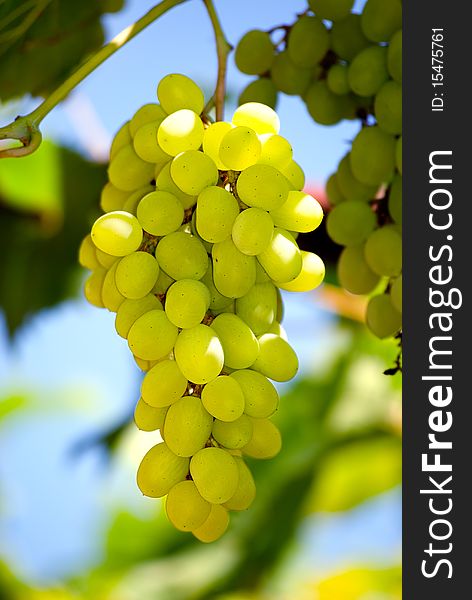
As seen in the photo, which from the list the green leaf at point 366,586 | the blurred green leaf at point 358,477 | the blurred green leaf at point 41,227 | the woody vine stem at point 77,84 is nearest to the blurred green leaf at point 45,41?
the woody vine stem at point 77,84

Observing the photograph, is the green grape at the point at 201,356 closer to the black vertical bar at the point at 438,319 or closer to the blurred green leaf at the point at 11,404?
the black vertical bar at the point at 438,319

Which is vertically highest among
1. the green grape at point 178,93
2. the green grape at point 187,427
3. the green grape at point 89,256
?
the green grape at point 178,93

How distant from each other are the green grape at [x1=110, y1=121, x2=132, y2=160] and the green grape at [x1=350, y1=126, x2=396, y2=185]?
16 centimetres

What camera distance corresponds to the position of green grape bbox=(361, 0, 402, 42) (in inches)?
22.1

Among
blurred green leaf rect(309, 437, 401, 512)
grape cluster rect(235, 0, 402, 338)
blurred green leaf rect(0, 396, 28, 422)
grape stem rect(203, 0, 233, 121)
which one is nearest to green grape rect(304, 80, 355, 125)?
grape cluster rect(235, 0, 402, 338)

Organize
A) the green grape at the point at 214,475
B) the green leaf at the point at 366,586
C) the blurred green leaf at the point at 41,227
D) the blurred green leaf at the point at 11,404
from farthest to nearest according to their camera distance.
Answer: the blurred green leaf at the point at 11,404 < the green leaf at the point at 366,586 < the blurred green leaf at the point at 41,227 < the green grape at the point at 214,475

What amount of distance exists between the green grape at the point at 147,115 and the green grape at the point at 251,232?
0.31 feet

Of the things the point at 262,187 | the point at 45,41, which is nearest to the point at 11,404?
the point at 45,41

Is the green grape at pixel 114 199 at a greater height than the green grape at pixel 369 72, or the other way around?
the green grape at pixel 369 72

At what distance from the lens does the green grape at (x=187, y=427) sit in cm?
40

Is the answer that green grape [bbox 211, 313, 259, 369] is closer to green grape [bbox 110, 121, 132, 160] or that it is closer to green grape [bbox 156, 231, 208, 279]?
green grape [bbox 156, 231, 208, 279]

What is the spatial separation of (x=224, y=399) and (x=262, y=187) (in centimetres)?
10

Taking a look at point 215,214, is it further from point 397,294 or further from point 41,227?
point 41,227

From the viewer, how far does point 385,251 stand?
0.58 meters
